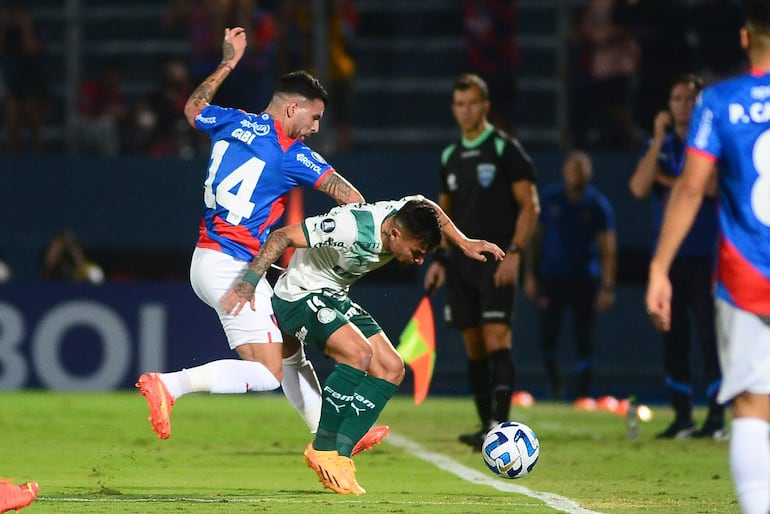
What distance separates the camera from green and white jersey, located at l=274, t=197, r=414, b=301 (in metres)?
7.37

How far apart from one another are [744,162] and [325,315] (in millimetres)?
→ 3032

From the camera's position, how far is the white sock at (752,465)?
504 centimetres

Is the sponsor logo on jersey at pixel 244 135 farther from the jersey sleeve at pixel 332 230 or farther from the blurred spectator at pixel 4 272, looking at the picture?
the blurred spectator at pixel 4 272

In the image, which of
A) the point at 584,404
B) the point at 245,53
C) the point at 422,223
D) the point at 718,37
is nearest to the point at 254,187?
the point at 422,223

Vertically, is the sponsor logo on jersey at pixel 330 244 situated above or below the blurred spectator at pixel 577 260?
above

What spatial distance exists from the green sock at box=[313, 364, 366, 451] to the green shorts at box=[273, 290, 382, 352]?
8.8 inches

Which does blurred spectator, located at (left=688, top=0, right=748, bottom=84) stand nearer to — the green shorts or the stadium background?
the stadium background

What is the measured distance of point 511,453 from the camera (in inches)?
309

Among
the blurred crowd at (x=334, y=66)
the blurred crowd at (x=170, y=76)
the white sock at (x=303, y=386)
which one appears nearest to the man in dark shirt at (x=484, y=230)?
the white sock at (x=303, y=386)

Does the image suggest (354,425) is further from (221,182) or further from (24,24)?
(24,24)

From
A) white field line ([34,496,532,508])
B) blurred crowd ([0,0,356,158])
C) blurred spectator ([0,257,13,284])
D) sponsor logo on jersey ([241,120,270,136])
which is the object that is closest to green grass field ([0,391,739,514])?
white field line ([34,496,532,508])

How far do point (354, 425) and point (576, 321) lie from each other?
23.7 ft

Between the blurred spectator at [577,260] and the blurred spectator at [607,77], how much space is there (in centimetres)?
243

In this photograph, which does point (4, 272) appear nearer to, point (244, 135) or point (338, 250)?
point (244, 135)
